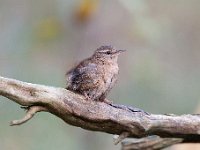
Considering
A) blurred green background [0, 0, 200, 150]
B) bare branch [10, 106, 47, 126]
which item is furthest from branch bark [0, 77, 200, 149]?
blurred green background [0, 0, 200, 150]

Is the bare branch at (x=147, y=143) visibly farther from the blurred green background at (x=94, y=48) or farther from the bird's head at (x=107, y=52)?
the blurred green background at (x=94, y=48)

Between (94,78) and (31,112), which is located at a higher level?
(94,78)

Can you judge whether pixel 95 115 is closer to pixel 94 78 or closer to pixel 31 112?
pixel 94 78

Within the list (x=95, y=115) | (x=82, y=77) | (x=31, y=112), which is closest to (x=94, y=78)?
(x=82, y=77)

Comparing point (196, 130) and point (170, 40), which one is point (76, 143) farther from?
point (196, 130)

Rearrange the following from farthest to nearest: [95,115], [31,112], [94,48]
Answer: 1. [94,48]
2. [95,115]
3. [31,112]

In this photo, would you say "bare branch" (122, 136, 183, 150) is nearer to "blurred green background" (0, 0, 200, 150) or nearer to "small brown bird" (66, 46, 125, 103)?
"small brown bird" (66, 46, 125, 103)

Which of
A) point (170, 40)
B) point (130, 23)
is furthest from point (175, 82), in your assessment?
point (130, 23)
